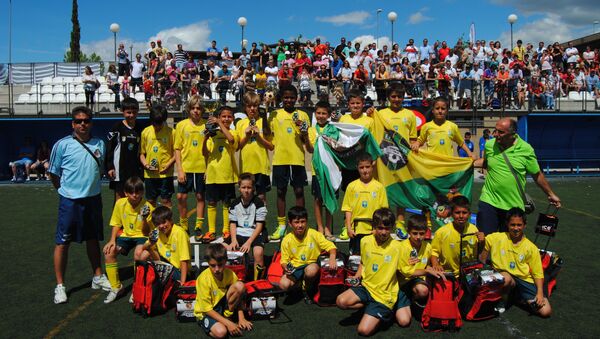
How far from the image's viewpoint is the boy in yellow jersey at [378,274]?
5.23m

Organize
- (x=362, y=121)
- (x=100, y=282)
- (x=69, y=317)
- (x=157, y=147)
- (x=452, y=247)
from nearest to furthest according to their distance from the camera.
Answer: (x=69, y=317)
(x=452, y=247)
(x=100, y=282)
(x=157, y=147)
(x=362, y=121)

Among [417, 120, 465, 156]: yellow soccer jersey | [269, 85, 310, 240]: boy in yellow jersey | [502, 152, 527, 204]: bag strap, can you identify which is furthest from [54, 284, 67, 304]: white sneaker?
[502, 152, 527, 204]: bag strap

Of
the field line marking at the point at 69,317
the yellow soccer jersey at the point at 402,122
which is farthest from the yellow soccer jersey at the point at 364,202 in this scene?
the field line marking at the point at 69,317

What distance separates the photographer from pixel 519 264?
5.49 meters

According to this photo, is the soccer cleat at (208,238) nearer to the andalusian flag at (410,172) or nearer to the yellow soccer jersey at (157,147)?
the yellow soccer jersey at (157,147)

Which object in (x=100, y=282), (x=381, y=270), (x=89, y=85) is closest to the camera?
(x=381, y=270)

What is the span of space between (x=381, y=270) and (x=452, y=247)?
970 millimetres

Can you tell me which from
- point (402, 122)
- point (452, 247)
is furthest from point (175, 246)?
point (402, 122)

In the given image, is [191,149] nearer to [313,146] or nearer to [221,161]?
[221,161]

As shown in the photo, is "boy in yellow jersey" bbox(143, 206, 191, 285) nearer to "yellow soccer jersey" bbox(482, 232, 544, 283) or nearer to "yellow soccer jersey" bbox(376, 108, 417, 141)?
"yellow soccer jersey" bbox(482, 232, 544, 283)

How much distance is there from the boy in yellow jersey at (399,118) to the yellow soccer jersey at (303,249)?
1.95m

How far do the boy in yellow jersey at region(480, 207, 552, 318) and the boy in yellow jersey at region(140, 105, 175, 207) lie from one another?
4.33m

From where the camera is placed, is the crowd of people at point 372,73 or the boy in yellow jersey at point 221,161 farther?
the crowd of people at point 372,73

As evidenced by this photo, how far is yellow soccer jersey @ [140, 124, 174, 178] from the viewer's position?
734 cm
